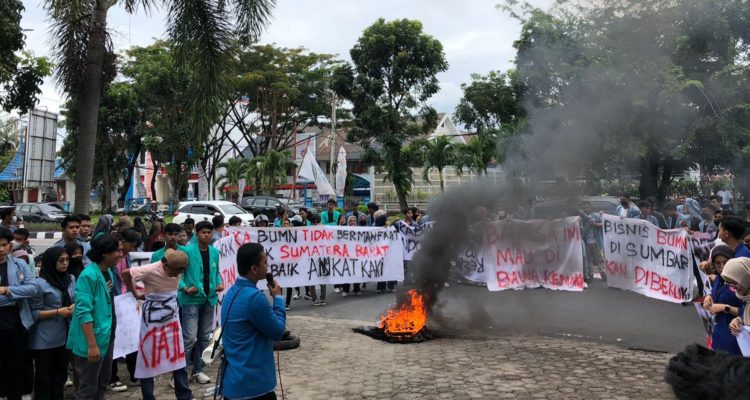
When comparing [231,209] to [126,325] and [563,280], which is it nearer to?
[563,280]

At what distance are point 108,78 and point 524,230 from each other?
816 centimetres

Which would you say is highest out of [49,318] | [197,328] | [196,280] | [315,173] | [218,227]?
[315,173]

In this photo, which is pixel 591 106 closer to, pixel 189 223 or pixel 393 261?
pixel 393 261

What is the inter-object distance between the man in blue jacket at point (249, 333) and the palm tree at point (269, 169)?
30.3 m

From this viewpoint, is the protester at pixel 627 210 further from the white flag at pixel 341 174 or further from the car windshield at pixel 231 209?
the white flag at pixel 341 174

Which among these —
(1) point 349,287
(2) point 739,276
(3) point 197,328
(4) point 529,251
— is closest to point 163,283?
(3) point 197,328

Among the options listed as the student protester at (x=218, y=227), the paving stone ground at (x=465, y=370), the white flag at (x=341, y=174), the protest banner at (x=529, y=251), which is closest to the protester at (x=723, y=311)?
the paving stone ground at (x=465, y=370)

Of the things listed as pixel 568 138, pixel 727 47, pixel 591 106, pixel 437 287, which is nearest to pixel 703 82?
pixel 727 47

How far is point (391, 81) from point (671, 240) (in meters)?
23.7

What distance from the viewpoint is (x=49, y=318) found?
15.1 feet

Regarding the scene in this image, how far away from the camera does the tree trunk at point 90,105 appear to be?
979cm

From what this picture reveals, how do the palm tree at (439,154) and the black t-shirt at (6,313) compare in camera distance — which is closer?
the black t-shirt at (6,313)

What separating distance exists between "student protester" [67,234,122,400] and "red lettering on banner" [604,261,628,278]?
7.01 metres

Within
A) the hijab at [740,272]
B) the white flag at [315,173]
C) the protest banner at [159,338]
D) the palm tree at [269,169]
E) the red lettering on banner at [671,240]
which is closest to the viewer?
the hijab at [740,272]
